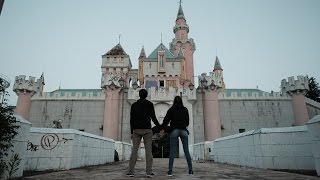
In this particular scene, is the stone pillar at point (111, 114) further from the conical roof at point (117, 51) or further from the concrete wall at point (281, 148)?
the concrete wall at point (281, 148)

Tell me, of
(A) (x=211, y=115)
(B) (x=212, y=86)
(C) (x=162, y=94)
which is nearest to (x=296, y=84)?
(B) (x=212, y=86)

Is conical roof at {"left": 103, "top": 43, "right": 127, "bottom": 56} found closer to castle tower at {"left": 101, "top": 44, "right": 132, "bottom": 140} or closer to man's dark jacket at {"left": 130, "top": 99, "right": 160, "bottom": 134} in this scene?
castle tower at {"left": 101, "top": 44, "right": 132, "bottom": 140}

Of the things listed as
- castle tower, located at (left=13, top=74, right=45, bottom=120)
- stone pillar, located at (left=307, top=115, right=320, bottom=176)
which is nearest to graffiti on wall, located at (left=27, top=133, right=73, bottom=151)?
stone pillar, located at (left=307, top=115, right=320, bottom=176)

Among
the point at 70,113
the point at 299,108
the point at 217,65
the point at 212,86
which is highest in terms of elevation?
the point at 217,65

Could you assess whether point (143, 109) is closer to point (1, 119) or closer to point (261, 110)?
point (1, 119)

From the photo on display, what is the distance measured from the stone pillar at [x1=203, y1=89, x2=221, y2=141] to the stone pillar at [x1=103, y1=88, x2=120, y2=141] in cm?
1078

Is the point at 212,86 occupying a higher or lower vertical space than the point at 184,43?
lower

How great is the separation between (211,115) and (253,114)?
641 cm

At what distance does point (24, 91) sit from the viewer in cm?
2817

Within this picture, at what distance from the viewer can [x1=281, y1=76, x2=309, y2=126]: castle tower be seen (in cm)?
2710

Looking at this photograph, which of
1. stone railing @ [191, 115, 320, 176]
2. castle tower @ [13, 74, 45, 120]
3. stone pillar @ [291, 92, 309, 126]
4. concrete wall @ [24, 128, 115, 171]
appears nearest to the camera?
stone railing @ [191, 115, 320, 176]

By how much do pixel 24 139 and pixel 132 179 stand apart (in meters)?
2.95

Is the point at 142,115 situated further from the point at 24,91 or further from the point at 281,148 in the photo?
the point at 24,91

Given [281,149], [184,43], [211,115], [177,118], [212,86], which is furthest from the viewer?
[184,43]
